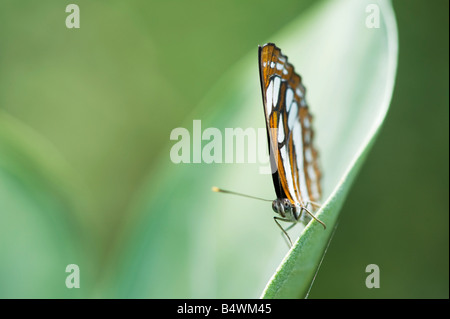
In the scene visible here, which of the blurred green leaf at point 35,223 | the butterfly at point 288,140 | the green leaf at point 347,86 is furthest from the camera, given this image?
the blurred green leaf at point 35,223

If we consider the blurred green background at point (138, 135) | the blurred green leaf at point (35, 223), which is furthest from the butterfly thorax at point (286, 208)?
the blurred green leaf at point (35, 223)

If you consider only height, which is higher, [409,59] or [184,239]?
[409,59]

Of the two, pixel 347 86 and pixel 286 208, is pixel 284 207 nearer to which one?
pixel 286 208

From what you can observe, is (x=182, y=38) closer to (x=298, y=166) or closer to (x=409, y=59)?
(x=298, y=166)

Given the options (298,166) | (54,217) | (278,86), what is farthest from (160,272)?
(278,86)

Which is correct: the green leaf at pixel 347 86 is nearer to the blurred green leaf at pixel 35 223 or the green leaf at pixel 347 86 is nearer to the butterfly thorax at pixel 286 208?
the butterfly thorax at pixel 286 208

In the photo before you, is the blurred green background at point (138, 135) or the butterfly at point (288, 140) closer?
the butterfly at point (288, 140)
